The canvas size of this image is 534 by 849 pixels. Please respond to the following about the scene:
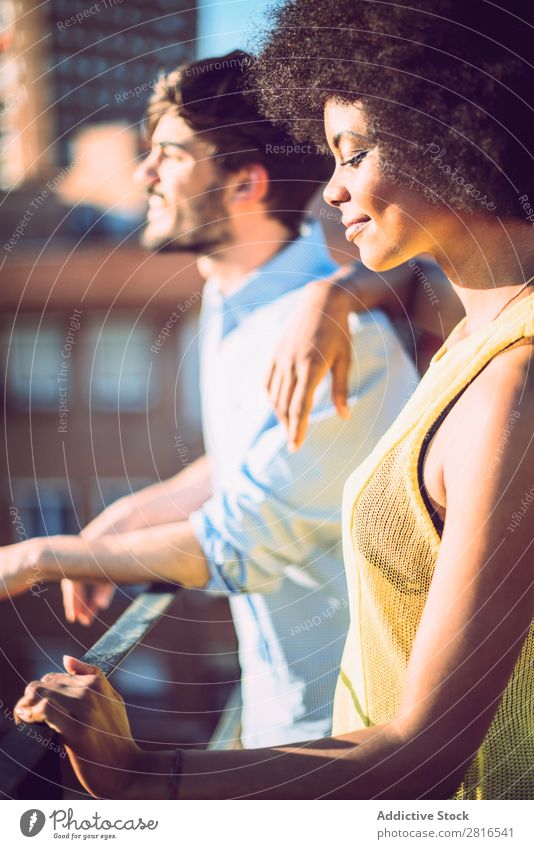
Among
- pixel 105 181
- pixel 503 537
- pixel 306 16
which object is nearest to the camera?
pixel 503 537

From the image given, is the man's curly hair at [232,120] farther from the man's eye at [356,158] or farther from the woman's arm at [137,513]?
the woman's arm at [137,513]

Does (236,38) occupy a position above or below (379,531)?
above

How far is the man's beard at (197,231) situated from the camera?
683 millimetres

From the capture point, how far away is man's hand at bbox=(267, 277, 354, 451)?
0.66 meters

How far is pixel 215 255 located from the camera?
2.38 ft

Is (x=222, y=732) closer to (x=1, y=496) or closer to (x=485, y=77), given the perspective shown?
(x=1, y=496)

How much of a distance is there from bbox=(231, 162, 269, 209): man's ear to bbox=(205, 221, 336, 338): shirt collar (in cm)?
6

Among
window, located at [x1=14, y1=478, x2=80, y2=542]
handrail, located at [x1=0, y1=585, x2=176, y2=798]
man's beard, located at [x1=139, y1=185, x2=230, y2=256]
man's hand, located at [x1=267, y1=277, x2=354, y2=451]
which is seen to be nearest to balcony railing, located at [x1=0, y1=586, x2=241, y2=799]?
handrail, located at [x1=0, y1=585, x2=176, y2=798]

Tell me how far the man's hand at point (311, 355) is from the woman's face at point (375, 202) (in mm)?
119

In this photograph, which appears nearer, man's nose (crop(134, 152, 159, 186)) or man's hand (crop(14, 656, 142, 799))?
man's hand (crop(14, 656, 142, 799))

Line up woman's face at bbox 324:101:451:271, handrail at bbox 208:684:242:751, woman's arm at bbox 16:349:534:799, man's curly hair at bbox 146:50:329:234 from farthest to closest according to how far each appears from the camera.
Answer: handrail at bbox 208:684:242:751, man's curly hair at bbox 146:50:329:234, woman's face at bbox 324:101:451:271, woman's arm at bbox 16:349:534:799

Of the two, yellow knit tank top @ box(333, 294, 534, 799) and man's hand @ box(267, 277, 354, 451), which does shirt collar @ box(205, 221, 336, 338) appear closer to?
man's hand @ box(267, 277, 354, 451)

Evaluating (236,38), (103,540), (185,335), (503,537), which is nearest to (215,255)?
(185,335)
